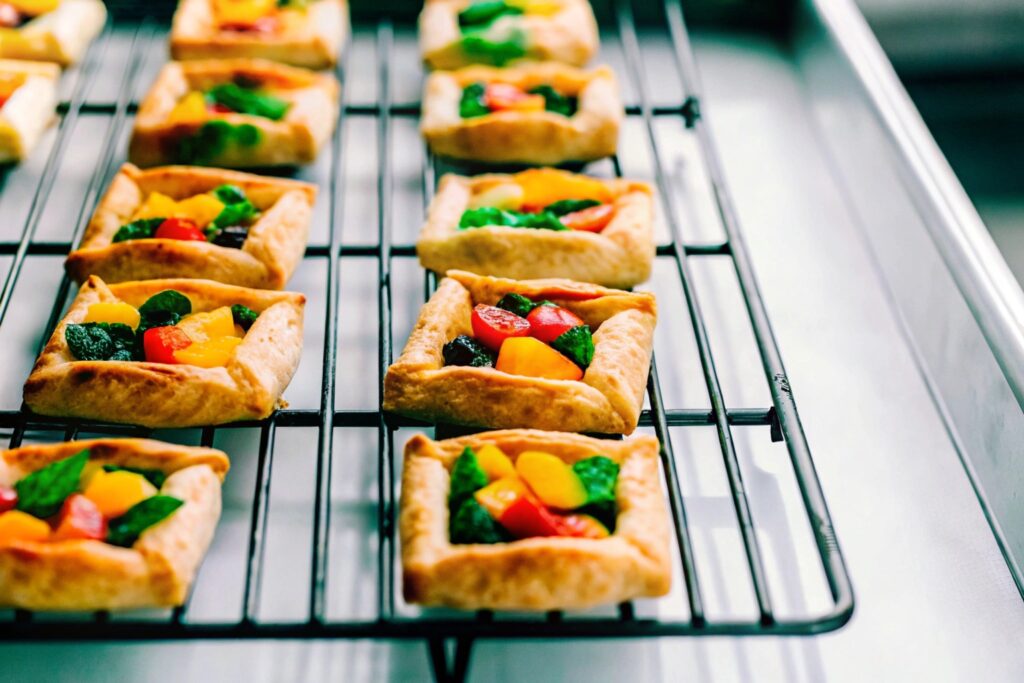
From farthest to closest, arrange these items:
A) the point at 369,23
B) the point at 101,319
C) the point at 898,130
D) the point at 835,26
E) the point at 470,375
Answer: the point at 369,23 → the point at 835,26 → the point at 898,130 → the point at 101,319 → the point at 470,375

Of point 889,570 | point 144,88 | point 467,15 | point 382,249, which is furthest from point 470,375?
point 144,88

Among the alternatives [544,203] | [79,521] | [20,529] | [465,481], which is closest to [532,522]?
[465,481]

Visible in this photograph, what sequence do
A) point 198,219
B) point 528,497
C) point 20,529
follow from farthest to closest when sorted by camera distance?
point 198,219 → point 528,497 → point 20,529

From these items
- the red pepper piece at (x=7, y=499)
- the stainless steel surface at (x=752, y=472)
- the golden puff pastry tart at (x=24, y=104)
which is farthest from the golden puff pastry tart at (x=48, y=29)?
the red pepper piece at (x=7, y=499)

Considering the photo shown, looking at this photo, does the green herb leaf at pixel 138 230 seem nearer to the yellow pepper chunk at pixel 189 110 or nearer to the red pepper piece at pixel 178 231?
the red pepper piece at pixel 178 231

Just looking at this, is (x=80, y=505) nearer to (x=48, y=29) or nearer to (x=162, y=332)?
(x=162, y=332)

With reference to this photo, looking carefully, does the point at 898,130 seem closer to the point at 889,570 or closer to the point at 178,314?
the point at 889,570

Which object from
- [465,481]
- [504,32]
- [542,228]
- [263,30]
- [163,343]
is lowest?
[465,481]

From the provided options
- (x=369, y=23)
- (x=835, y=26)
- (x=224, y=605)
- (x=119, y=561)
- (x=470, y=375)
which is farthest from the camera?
(x=369, y=23)
